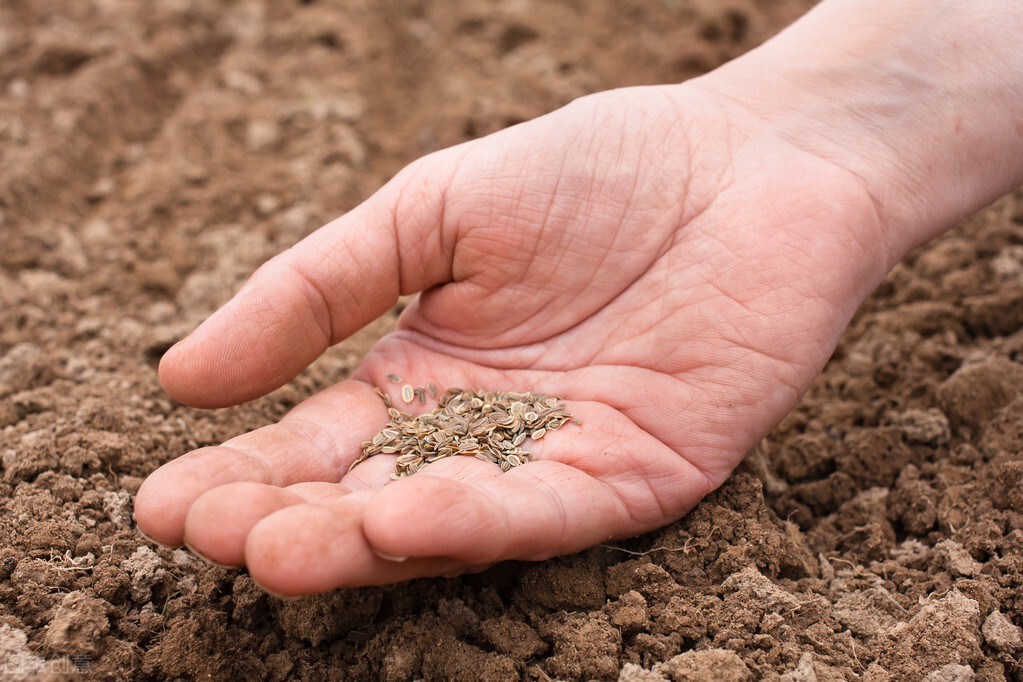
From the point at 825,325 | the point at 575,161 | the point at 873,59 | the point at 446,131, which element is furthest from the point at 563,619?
the point at 446,131

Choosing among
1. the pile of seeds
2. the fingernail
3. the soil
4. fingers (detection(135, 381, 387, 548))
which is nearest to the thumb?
fingers (detection(135, 381, 387, 548))

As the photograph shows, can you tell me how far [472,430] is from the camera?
9.67 feet

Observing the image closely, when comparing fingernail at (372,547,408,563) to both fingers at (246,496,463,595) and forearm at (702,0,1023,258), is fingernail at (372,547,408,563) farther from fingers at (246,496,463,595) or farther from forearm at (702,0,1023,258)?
forearm at (702,0,1023,258)

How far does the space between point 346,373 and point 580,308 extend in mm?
1246

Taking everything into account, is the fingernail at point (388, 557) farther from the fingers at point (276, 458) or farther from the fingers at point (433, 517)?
the fingers at point (276, 458)

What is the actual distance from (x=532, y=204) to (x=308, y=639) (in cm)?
172

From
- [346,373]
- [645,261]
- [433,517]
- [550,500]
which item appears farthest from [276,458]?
[645,261]

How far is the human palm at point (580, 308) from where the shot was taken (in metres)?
2.69

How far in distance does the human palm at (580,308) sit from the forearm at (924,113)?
5.6 inches

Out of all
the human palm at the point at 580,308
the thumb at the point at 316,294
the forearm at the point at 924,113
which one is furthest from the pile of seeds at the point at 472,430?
the forearm at the point at 924,113

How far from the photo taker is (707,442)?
282 cm

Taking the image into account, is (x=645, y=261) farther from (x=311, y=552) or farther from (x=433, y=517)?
(x=311, y=552)

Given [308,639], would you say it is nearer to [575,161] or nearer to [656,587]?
[656,587]

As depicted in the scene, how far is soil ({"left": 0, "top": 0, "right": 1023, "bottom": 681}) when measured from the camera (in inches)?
95.7
